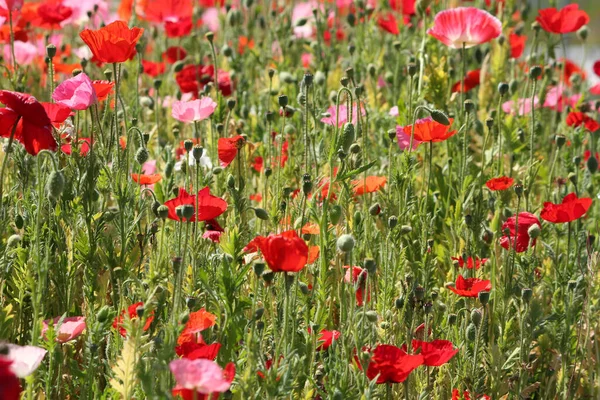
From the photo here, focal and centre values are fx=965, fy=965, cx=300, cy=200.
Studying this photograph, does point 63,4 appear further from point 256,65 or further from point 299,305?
point 299,305

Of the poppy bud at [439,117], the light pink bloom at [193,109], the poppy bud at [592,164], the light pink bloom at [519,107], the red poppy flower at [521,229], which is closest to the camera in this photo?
the poppy bud at [439,117]

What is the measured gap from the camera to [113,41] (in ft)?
7.67

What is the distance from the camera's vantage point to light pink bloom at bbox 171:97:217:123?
2.73 metres

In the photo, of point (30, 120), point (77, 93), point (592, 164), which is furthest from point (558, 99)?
point (30, 120)

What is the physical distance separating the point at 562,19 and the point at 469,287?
1.61 meters

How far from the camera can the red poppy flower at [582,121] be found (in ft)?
11.0

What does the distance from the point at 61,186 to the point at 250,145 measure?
1.16 m

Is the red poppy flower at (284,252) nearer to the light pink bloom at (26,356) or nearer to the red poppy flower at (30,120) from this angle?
the light pink bloom at (26,356)

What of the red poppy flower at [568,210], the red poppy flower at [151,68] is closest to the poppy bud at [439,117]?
the red poppy flower at [568,210]

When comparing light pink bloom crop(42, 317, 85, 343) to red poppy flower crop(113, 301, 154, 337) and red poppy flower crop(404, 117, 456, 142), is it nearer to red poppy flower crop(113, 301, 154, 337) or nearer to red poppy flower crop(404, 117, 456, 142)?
red poppy flower crop(113, 301, 154, 337)

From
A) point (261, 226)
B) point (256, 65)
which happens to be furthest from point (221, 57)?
point (261, 226)

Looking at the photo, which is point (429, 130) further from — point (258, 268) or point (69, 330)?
point (69, 330)

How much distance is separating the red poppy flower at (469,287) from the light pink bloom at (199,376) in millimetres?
786

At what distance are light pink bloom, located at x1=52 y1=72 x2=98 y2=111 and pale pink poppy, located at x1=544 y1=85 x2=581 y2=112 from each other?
2055 mm
